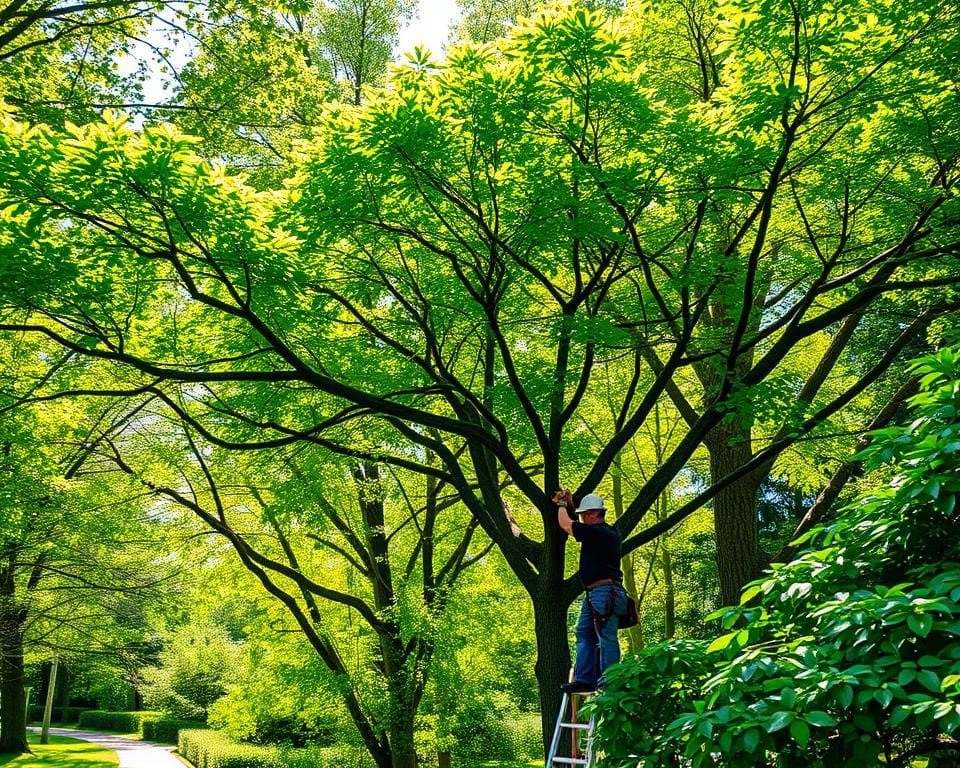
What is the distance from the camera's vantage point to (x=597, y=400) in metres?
16.7

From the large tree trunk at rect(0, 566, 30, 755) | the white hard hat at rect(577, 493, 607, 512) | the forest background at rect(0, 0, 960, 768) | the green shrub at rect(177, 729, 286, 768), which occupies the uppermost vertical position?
the forest background at rect(0, 0, 960, 768)

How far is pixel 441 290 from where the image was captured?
962 centimetres

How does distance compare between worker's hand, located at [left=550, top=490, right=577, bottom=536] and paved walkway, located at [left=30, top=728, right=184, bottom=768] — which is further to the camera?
paved walkway, located at [left=30, top=728, right=184, bottom=768]

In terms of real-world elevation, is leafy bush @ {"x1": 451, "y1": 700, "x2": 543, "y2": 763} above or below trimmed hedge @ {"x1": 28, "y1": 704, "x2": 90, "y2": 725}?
above

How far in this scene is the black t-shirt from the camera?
7266 millimetres

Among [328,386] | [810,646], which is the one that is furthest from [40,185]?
[810,646]

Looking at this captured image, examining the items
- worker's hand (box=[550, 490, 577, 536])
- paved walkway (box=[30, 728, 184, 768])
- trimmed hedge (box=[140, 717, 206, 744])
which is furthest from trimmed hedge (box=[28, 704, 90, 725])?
worker's hand (box=[550, 490, 577, 536])

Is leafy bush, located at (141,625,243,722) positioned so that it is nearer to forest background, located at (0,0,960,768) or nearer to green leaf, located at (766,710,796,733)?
forest background, located at (0,0,960,768)

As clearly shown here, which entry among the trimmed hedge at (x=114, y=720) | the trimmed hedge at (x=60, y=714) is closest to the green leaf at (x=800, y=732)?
the trimmed hedge at (x=114, y=720)

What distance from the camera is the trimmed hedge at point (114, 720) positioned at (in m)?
43.0

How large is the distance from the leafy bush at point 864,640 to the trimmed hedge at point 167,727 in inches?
1469

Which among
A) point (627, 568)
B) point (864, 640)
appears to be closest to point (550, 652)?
point (864, 640)

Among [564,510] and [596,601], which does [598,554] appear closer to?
[596,601]

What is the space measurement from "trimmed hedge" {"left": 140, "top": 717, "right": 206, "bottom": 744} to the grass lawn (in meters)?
3.96
